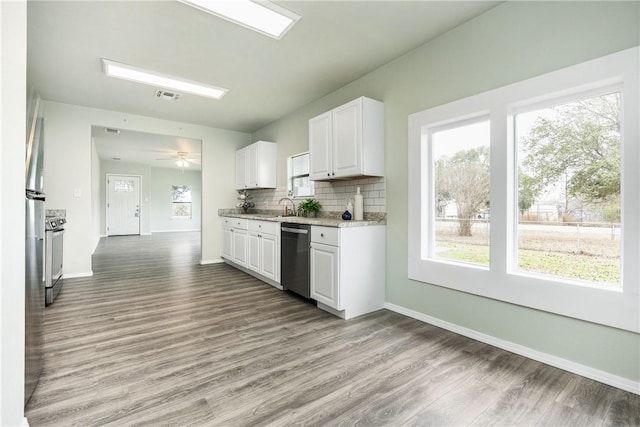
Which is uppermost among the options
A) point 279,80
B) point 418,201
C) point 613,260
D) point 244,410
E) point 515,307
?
point 279,80

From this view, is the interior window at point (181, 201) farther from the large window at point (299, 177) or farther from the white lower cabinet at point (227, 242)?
the large window at point (299, 177)

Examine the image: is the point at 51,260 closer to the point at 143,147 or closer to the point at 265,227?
the point at 265,227

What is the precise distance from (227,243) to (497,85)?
458cm

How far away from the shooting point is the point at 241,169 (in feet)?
18.6

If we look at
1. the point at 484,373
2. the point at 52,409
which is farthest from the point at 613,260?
the point at 52,409

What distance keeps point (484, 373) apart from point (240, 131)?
553 cm

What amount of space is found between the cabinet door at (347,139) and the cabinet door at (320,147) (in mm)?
92

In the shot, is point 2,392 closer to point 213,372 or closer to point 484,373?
point 213,372

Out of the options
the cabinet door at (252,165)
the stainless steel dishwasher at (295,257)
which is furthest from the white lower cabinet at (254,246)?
the cabinet door at (252,165)

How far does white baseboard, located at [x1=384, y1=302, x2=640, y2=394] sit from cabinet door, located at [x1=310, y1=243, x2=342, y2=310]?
2.65 ft

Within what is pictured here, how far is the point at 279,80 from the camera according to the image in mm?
3539

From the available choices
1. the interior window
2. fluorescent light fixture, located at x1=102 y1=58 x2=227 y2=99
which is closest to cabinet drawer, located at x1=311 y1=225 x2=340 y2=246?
fluorescent light fixture, located at x1=102 y1=58 x2=227 y2=99

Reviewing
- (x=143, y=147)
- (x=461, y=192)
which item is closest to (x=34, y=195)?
(x=461, y=192)

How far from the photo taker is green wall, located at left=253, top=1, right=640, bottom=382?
1.77 metres
